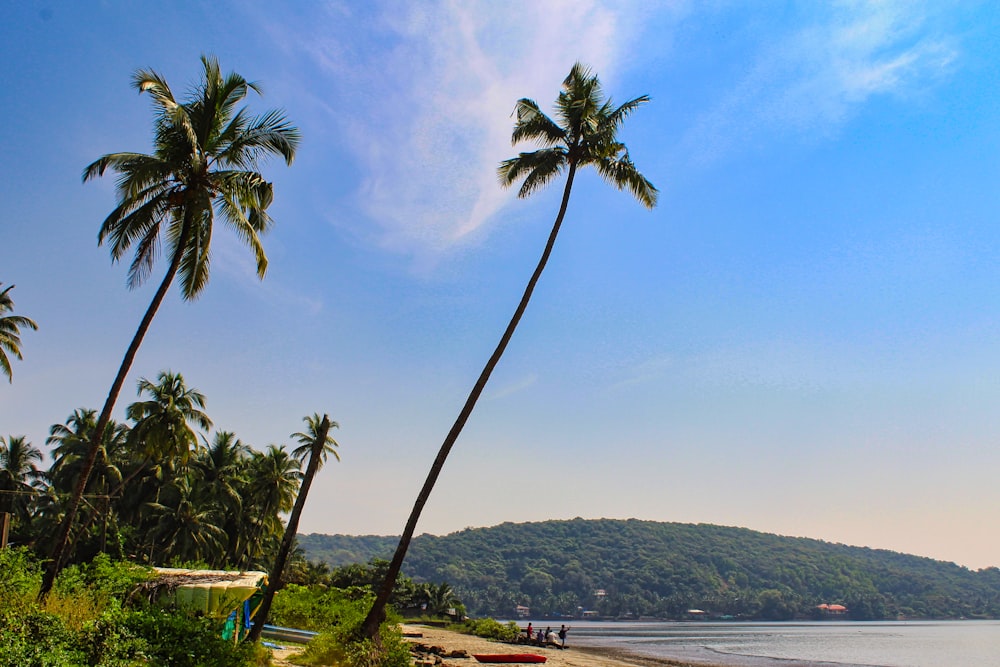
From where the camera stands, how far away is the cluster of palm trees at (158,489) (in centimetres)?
4066

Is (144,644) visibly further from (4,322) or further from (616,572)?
(616,572)

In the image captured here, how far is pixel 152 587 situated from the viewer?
19094 mm

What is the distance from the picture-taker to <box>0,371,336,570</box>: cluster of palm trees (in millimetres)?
40656

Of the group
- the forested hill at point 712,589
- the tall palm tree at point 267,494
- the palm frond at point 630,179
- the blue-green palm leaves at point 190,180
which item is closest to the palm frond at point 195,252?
the blue-green palm leaves at point 190,180

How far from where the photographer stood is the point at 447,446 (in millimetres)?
19094

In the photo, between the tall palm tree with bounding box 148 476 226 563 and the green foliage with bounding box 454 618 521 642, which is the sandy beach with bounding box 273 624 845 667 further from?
the tall palm tree with bounding box 148 476 226 563

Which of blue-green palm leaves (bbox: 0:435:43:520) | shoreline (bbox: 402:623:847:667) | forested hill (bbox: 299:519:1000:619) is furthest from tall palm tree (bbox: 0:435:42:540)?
forested hill (bbox: 299:519:1000:619)

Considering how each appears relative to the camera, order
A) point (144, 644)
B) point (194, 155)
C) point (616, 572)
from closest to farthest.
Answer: point (144, 644) < point (194, 155) < point (616, 572)

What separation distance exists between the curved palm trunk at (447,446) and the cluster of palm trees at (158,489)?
85.2ft

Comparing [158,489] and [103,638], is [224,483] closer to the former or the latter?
[158,489]

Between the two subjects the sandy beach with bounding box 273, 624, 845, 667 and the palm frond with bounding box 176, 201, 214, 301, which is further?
the sandy beach with bounding box 273, 624, 845, 667

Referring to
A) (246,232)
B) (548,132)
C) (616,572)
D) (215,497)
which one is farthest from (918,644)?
(616,572)

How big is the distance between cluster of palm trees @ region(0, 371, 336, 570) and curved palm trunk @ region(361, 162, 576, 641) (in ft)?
85.2

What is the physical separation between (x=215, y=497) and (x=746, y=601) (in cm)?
15058
